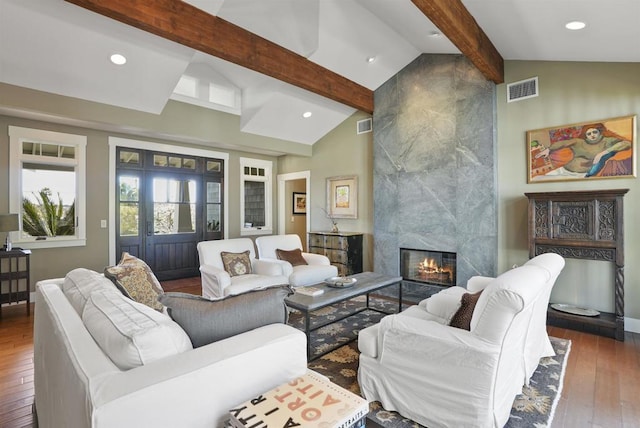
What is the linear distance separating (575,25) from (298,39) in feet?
9.66

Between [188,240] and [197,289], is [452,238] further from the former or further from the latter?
[188,240]

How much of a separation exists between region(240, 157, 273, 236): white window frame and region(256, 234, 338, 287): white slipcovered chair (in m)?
2.13

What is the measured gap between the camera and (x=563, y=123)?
377 centimetres

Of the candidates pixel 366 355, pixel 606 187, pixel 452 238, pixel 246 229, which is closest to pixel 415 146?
pixel 452 238

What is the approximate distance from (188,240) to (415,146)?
4.56 metres

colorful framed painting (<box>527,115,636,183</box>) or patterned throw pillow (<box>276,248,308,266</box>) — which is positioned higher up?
colorful framed painting (<box>527,115,636,183</box>)

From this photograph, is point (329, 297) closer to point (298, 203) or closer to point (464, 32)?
point (464, 32)

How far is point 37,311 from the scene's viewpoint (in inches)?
76.9

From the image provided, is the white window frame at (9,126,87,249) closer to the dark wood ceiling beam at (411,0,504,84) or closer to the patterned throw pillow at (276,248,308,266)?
the patterned throw pillow at (276,248,308,266)

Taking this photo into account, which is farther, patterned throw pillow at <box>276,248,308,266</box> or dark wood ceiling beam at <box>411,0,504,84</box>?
patterned throw pillow at <box>276,248,308,266</box>

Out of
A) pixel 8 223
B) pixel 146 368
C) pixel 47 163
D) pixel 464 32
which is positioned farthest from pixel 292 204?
pixel 146 368

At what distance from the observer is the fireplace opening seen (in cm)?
461

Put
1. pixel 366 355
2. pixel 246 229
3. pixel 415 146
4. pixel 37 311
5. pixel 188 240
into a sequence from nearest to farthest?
pixel 37 311
pixel 366 355
pixel 415 146
pixel 188 240
pixel 246 229

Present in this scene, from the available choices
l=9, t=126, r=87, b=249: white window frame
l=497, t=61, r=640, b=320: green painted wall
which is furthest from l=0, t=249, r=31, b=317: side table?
l=497, t=61, r=640, b=320: green painted wall
